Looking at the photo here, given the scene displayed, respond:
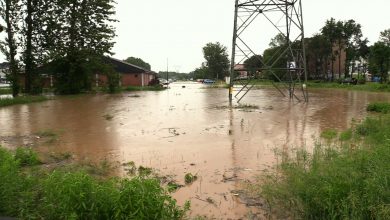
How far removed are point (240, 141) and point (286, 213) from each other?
16.7 ft

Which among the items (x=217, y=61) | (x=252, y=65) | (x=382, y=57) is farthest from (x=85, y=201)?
(x=217, y=61)

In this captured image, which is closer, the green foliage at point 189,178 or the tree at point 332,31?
the green foliage at point 189,178

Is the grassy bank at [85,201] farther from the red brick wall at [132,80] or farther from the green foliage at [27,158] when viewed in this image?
the red brick wall at [132,80]

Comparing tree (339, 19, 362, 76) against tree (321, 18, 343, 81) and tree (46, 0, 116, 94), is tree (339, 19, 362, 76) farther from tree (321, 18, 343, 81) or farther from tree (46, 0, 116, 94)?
tree (46, 0, 116, 94)

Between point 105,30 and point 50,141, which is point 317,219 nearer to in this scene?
point 50,141

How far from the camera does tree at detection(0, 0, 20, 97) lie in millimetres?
28531

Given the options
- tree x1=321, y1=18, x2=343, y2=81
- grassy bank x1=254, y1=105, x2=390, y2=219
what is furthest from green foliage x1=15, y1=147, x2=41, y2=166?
tree x1=321, y1=18, x2=343, y2=81

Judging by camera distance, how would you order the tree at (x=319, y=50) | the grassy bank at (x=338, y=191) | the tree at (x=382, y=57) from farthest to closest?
the tree at (x=319, y=50)
the tree at (x=382, y=57)
the grassy bank at (x=338, y=191)

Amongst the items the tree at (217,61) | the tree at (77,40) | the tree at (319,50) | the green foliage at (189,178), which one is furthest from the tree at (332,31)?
the green foliage at (189,178)

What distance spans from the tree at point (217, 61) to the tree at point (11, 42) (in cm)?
7477

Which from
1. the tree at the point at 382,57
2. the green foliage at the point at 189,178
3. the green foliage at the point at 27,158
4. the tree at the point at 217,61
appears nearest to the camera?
the green foliage at the point at 189,178

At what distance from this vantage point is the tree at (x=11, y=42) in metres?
28.5

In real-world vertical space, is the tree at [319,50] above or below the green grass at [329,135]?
above

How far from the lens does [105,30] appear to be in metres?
35.2
